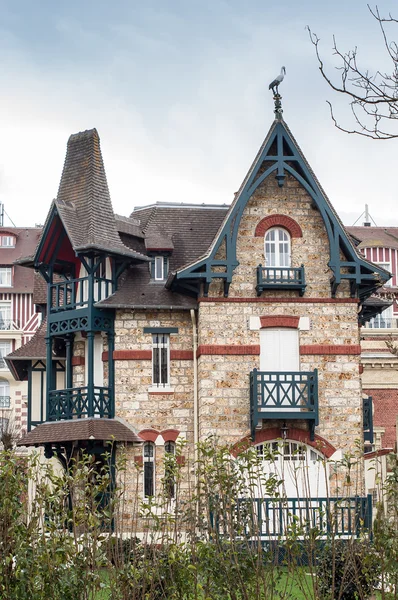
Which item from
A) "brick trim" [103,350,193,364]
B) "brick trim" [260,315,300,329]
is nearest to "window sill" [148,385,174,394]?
"brick trim" [103,350,193,364]

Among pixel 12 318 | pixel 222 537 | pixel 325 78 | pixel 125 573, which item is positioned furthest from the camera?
pixel 12 318

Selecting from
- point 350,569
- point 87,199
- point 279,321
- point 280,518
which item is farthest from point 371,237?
point 350,569

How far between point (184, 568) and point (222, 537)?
2.60 ft

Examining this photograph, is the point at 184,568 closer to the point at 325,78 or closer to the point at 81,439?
the point at 325,78

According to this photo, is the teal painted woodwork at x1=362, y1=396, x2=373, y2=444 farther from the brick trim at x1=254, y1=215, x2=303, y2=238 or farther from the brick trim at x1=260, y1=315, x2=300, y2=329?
the brick trim at x1=254, y1=215, x2=303, y2=238

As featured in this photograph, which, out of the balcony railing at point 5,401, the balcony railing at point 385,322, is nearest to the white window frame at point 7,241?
the balcony railing at point 5,401

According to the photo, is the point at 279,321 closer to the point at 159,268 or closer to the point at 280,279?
the point at 280,279

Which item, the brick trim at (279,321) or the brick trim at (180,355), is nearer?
the brick trim at (279,321)

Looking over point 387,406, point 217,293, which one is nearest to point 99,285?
point 217,293

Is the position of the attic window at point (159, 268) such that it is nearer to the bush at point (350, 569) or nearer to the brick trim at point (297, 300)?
the brick trim at point (297, 300)

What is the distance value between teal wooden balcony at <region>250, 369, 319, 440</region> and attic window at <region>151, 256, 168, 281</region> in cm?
385

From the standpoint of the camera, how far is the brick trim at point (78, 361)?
27188mm

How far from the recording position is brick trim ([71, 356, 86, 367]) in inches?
1070

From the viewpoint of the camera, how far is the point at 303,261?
2611 cm
